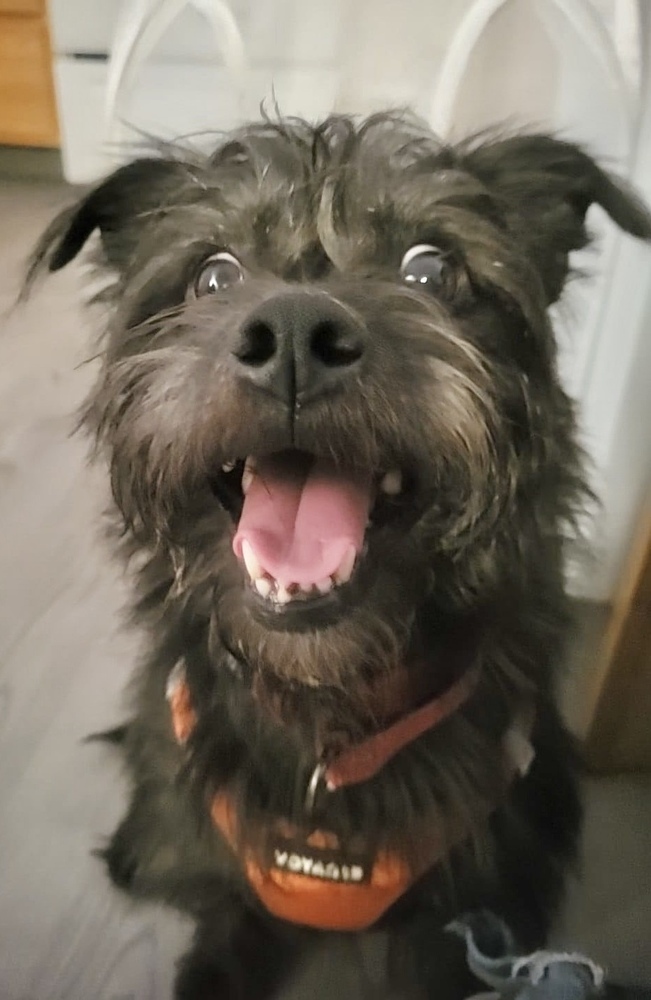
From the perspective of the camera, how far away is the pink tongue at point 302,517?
2.64ft

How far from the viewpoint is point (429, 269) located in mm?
884

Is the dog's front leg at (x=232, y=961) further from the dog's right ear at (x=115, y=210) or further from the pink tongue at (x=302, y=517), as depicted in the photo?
the dog's right ear at (x=115, y=210)

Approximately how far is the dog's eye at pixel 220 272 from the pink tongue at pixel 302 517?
0.57ft

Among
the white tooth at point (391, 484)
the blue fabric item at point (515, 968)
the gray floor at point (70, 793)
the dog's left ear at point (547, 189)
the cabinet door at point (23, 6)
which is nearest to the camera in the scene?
the white tooth at point (391, 484)

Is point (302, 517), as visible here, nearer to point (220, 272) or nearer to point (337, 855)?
point (220, 272)

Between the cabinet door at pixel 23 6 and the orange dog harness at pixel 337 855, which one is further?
the cabinet door at pixel 23 6

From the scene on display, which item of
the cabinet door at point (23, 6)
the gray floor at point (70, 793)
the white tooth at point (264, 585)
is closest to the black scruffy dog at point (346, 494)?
the white tooth at point (264, 585)

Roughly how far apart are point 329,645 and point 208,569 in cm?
14

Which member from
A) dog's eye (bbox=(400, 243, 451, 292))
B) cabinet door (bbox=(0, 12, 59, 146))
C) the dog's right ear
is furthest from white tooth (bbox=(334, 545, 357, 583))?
cabinet door (bbox=(0, 12, 59, 146))

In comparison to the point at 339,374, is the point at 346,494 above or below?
below

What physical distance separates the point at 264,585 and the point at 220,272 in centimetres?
29

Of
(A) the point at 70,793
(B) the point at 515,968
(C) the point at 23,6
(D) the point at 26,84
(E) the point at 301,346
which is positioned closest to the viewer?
(E) the point at 301,346

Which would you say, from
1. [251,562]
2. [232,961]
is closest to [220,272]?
[251,562]

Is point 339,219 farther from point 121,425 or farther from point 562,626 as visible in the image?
point 562,626
